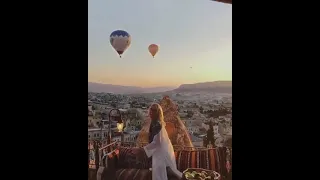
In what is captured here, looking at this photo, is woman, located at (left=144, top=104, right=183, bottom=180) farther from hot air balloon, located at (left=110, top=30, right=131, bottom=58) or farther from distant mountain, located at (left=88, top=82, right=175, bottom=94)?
hot air balloon, located at (left=110, top=30, right=131, bottom=58)

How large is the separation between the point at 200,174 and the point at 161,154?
0.27 meters

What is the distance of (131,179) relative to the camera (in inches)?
73.8

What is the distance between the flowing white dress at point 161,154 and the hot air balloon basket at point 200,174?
0.06 meters

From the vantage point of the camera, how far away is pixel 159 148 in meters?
1.99

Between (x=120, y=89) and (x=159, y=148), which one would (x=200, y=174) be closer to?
(x=159, y=148)

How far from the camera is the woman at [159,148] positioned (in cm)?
192

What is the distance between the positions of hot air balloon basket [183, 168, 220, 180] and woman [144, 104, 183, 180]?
5 centimetres

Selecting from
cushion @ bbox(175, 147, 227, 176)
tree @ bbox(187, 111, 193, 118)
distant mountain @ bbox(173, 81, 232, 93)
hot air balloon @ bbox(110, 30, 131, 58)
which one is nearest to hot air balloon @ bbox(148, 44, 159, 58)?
hot air balloon @ bbox(110, 30, 131, 58)
